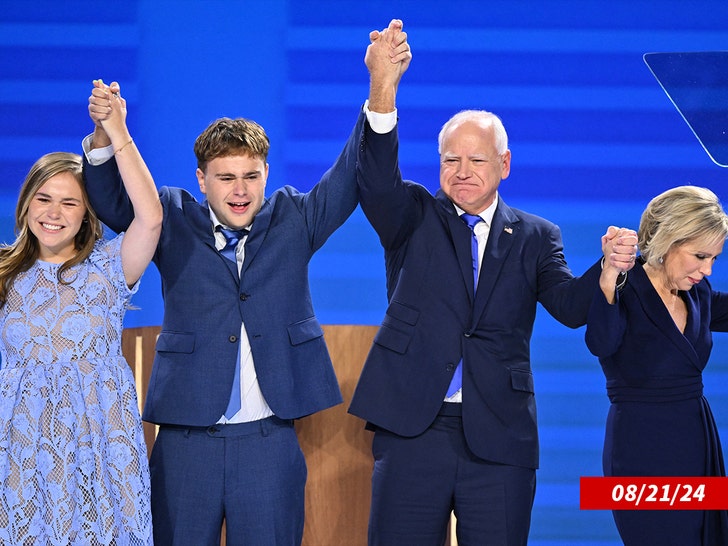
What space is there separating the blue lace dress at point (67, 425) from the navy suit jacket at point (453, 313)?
601 mm

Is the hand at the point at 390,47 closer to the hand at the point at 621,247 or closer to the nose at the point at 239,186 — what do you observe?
the nose at the point at 239,186

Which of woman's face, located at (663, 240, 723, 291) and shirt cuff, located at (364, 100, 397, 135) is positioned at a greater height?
shirt cuff, located at (364, 100, 397, 135)

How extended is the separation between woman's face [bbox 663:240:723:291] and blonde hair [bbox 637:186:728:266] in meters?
0.01

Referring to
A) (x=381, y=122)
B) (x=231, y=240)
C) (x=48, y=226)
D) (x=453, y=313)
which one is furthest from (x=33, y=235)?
(x=453, y=313)

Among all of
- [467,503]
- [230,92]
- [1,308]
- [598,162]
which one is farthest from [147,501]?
[598,162]

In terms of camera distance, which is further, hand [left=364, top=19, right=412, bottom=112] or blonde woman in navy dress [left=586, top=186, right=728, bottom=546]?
blonde woman in navy dress [left=586, top=186, right=728, bottom=546]

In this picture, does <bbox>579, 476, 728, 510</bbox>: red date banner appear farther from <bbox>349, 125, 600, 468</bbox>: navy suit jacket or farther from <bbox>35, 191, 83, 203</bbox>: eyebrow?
<bbox>35, 191, 83, 203</bbox>: eyebrow

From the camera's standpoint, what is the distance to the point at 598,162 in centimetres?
429

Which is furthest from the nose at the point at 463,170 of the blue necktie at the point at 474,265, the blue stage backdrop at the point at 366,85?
the blue stage backdrop at the point at 366,85

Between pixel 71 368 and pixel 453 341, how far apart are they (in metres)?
0.96

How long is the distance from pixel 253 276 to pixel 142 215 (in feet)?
1.06

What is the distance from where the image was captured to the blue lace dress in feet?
7.75

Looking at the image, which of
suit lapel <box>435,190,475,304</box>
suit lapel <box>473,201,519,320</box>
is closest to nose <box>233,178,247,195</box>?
suit lapel <box>435,190,475,304</box>

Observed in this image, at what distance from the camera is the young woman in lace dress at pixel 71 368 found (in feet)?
7.77
